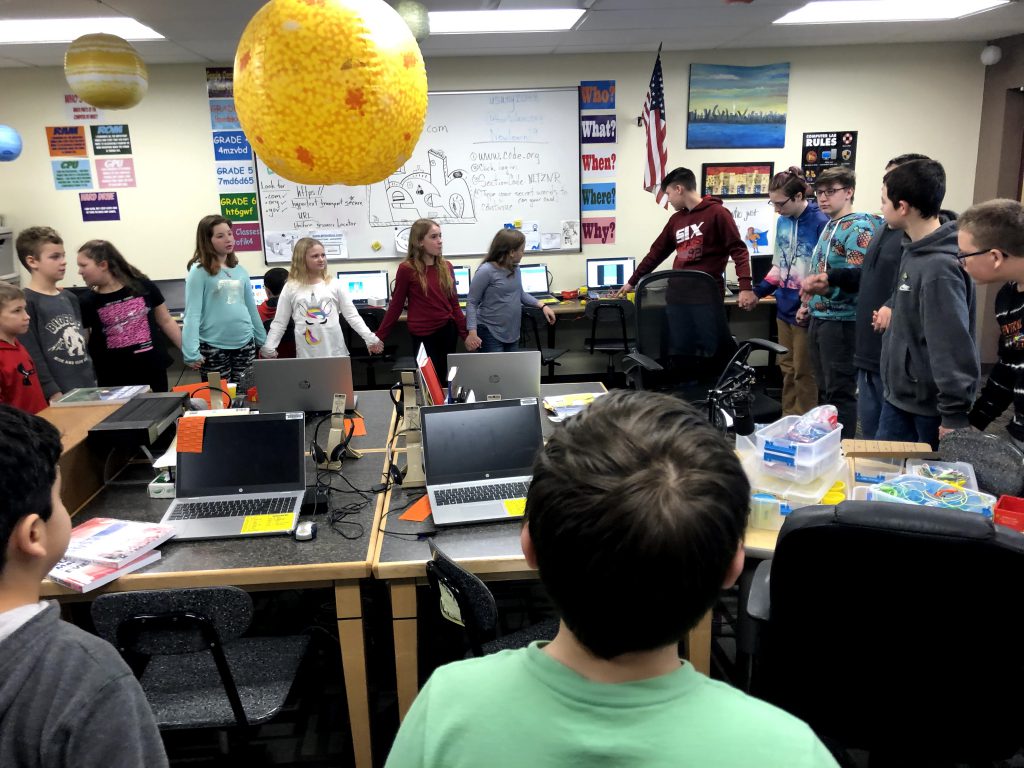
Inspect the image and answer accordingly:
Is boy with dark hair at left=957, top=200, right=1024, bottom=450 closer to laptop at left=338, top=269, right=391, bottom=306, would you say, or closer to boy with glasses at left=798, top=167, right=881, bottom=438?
boy with glasses at left=798, top=167, right=881, bottom=438

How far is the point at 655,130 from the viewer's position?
5.53m

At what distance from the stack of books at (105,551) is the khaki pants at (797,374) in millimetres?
3807

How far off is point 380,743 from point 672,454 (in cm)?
188

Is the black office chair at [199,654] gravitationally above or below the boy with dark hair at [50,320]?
below

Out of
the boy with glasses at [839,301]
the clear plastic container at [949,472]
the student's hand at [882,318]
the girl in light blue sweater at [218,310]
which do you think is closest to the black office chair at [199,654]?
the clear plastic container at [949,472]

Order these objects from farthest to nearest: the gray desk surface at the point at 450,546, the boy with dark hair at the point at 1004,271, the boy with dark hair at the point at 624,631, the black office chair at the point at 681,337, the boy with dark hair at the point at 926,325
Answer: the black office chair at the point at 681,337 < the boy with dark hair at the point at 926,325 < the boy with dark hair at the point at 1004,271 < the gray desk surface at the point at 450,546 < the boy with dark hair at the point at 624,631

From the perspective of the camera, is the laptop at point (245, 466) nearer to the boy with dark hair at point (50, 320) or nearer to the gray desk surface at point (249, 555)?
the gray desk surface at point (249, 555)

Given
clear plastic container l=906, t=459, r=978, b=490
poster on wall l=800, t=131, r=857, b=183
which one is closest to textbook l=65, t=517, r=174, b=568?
clear plastic container l=906, t=459, r=978, b=490

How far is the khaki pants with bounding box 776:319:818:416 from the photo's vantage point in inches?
180

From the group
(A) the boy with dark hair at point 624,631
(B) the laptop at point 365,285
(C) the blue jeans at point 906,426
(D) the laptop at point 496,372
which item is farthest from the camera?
(B) the laptop at point 365,285

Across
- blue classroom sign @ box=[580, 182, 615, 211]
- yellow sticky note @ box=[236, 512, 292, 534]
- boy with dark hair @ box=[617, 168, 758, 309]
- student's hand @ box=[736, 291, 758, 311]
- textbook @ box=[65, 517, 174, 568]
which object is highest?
blue classroom sign @ box=[580, 182, 615, 211]

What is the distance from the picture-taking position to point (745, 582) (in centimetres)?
201

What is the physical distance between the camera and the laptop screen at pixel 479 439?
2217 mm

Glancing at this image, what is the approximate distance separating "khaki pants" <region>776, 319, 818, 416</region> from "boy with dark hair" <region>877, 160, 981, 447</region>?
1737 millimetres
